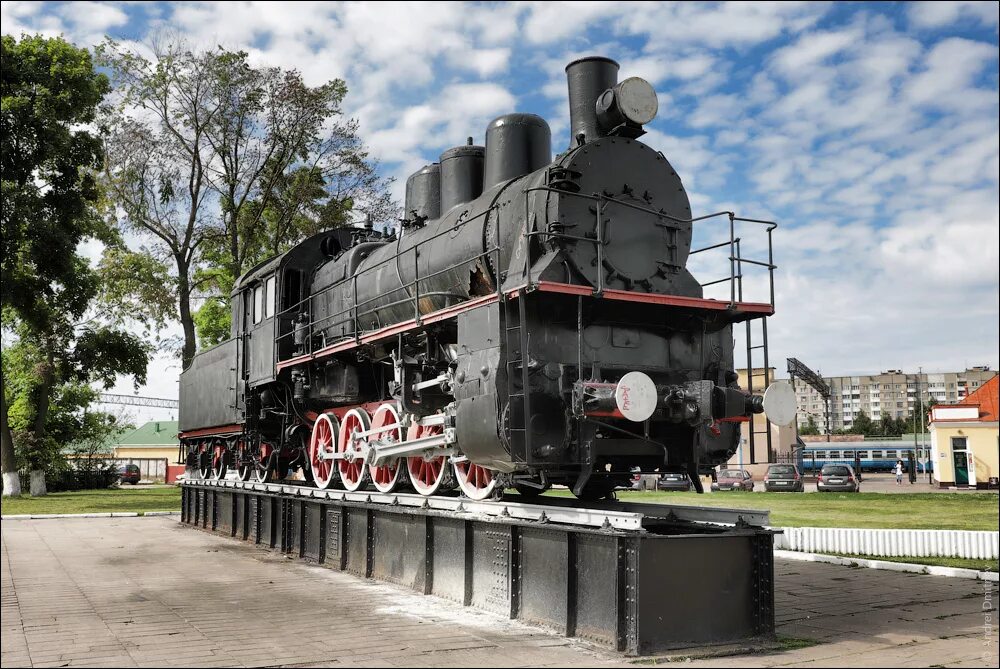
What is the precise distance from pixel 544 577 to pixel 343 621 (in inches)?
69.5

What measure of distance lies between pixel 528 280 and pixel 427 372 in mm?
2691

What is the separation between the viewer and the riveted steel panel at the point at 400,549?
8.49 meters

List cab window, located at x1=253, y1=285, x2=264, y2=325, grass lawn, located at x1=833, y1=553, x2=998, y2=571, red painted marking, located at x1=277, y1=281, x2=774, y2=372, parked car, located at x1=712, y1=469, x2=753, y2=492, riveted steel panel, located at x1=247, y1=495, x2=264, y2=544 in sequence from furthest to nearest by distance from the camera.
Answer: parked car, located at x1=712, y1=469, x2=753, y2=492 → cab window, located at x1=253, y1=285, x2=264, y2=325 → riveted steel panel, located at x1=247, y1=495, x2=264, y2=544 → grass lawn, located at x1=833, y1=553, x2=998, y2=571 → red painted marking, located at x1=277, y1=281, x2=774, y2=372

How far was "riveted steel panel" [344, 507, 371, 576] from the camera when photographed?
9.60m

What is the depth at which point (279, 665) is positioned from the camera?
218 inches

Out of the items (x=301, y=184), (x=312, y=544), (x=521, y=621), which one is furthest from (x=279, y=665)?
(x=301, y=184)

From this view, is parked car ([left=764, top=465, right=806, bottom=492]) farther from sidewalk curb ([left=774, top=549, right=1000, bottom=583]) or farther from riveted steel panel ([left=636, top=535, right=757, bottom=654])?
riveted steel panel ([left=636, top=535, right=757, bottom=654])

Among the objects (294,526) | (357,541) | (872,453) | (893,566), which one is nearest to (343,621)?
(357,541)

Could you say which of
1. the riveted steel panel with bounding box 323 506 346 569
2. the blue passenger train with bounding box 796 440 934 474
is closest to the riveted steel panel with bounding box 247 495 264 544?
the riveted steel panel with bounding box 323 506 346 569

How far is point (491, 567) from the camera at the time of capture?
741cm

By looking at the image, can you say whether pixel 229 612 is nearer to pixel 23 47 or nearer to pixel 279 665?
pixel 279 665

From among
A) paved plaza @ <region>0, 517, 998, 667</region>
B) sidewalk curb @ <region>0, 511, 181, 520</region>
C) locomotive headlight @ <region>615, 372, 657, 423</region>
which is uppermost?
locomotive headlight @ <region>615, 372, 657, 423</region>

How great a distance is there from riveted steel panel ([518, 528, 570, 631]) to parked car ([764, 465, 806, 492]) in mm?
24198

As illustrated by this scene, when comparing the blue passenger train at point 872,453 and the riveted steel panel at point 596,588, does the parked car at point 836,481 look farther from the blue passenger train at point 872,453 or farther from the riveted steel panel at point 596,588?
the blue passenger train at point 872,453
